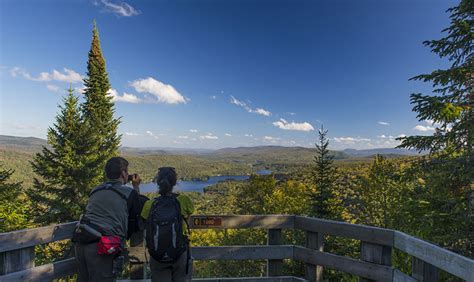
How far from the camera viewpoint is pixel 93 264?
3.16 meters

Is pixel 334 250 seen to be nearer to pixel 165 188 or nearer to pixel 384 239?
pixel 384 239

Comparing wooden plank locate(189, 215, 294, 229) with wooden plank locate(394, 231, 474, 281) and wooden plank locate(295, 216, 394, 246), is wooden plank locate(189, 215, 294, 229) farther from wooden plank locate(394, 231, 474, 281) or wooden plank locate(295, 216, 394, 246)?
wooden plank locate(394, 231, 474, 281)

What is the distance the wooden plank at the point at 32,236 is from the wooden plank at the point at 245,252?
166cm

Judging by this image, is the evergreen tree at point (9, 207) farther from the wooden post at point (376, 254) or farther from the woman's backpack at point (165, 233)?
the wooden post at point (376, 254)

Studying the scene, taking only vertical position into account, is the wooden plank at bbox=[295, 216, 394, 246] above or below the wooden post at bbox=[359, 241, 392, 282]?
above

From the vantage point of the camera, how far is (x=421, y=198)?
880cm

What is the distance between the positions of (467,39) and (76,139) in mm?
31515

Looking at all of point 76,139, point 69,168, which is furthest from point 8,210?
point 76,139

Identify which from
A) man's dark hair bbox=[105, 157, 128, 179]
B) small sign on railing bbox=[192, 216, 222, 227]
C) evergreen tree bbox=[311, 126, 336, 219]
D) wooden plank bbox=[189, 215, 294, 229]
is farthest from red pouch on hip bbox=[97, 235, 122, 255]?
evergreen tree bbox=[311, 126, 336, 219]

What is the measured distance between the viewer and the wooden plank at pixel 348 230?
3484 millimetres

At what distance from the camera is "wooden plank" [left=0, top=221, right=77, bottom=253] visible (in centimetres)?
309

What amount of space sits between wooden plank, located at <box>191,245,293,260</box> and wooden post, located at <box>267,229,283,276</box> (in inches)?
4.5

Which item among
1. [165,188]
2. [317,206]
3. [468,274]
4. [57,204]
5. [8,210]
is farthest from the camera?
[57,204]

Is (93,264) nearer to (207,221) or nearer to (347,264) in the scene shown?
(207,221)
